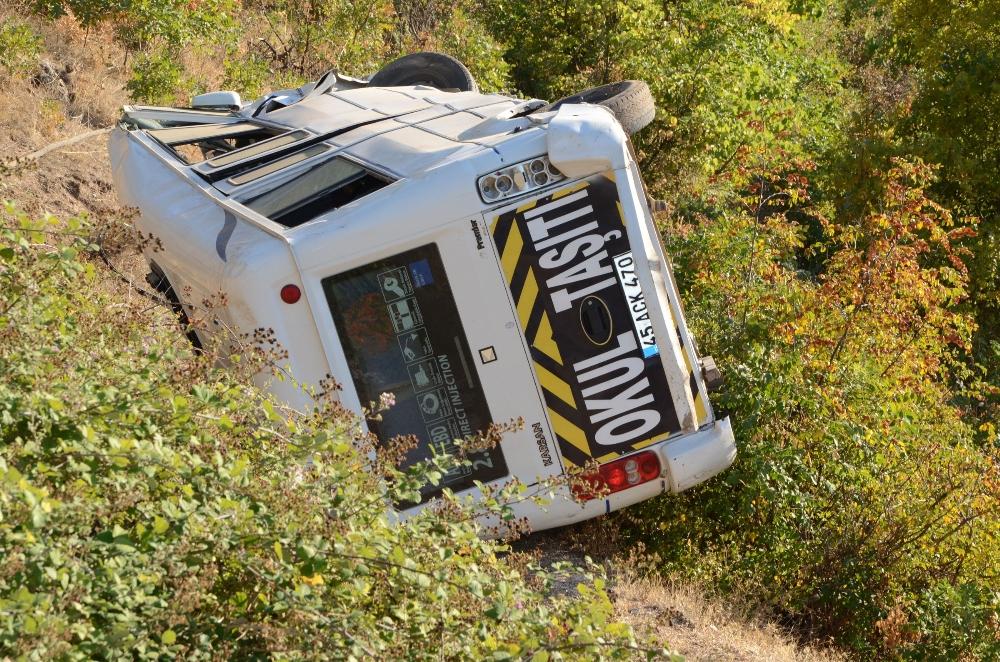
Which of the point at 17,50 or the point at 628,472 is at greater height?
the point at 17,50

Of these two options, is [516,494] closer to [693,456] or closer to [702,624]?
[693,456]

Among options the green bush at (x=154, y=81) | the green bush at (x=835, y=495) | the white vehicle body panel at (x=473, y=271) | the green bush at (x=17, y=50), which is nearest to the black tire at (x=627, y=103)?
the white vehicle body panel at (x=473, y=271)

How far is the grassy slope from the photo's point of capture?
18.7 feet

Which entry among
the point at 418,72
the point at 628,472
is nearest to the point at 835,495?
the point at 628,472

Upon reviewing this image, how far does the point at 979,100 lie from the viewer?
13.9m

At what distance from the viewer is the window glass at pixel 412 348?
5391 mm

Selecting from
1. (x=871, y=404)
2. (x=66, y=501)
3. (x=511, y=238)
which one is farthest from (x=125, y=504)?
(x=871, y=404)

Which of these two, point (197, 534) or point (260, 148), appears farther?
point (260, 148)

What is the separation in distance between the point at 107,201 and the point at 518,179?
4.91 m

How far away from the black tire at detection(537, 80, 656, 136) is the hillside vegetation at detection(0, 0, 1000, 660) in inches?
64.0

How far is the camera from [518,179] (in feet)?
17.7

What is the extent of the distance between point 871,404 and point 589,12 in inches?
297

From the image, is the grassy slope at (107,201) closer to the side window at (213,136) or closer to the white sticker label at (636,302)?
the side window at (213,136)

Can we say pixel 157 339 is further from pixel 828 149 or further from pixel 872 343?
pixel 828 149
